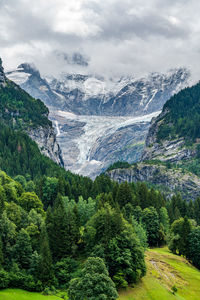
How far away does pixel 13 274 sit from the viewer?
6209 centimetres

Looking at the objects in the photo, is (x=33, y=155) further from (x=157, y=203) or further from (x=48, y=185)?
(x=157, y=203)

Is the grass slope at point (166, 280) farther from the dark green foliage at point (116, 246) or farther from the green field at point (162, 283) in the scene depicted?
the dark green foliage at point (116, 246)

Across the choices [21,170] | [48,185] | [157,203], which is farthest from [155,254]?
[21,170]

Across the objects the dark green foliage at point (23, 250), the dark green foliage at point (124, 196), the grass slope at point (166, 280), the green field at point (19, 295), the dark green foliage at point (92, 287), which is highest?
the dark green foliage at point (124, 196)

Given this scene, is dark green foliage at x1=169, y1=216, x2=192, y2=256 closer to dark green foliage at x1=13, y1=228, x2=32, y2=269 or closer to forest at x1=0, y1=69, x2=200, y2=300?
forest at x1=0, y1=69, x2=200, y2=300

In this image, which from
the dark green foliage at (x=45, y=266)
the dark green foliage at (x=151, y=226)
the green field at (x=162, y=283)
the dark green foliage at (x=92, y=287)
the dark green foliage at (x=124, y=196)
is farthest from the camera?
the dark green foliage at (x=124, y=196)

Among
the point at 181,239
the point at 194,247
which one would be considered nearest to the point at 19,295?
the point at 194,247

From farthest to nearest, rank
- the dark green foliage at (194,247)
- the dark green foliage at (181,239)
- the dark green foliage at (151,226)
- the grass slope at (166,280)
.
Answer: the dark green foliage at (151,226) → the dark green foliage at (181,239) → the dark green foliage at (194,247) → the grass slope at (166,280)

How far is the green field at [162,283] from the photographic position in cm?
5959

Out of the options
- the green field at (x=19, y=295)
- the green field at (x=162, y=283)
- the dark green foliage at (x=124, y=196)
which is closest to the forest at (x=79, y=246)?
the green field at (x=19, y=295)

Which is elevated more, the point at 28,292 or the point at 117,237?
the point at 117,237

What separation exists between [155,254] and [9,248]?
37650 mm

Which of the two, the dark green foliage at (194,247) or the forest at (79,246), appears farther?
the dark green foliage at (194,247)

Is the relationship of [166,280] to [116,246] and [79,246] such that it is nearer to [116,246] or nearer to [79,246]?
[116,246]
